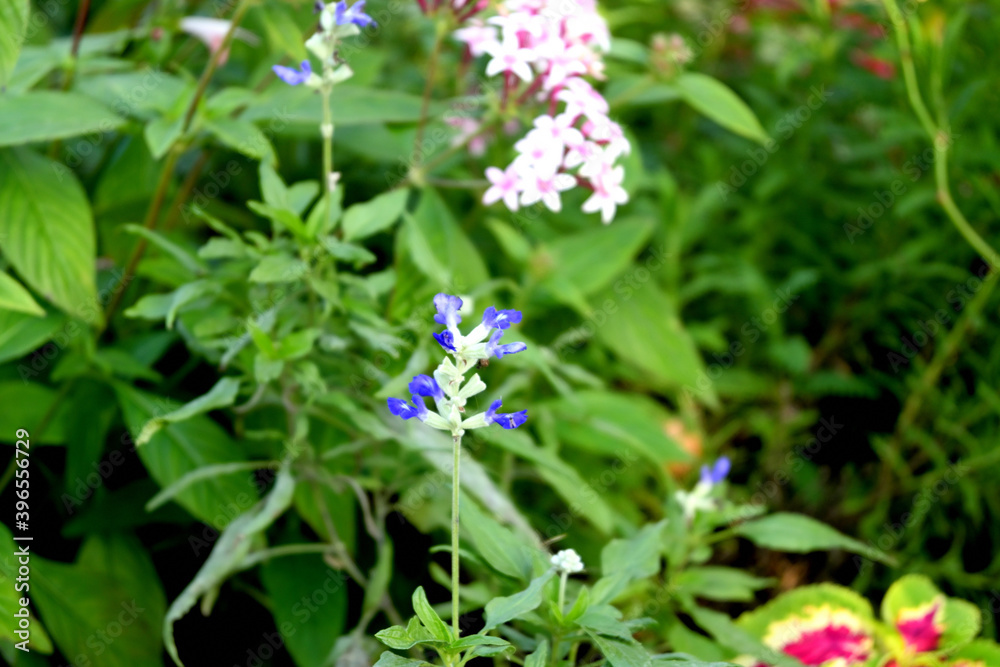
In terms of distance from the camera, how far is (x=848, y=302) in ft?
6.83

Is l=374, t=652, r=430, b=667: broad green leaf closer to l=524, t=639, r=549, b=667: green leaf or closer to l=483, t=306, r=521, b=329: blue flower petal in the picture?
l=524, t=639, r=549, b=667: green leaf

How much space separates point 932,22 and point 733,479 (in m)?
1.05

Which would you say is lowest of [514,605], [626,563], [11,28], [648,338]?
[648,338]

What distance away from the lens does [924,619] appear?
1.28 metres

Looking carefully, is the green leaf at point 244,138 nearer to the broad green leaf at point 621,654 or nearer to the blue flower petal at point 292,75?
the blue flower petal at point 292,75

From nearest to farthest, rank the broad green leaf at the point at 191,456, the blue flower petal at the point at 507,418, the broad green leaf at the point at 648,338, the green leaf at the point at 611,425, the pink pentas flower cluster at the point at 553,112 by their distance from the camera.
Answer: the blue flower petal at the point at 507,418 → the pink pentas flower cluster at the point at 553,112 → the broad green leaf at the point at 191,456 → the green leaf at the point at 611,425 → the broad green leaf at the point at 648,338

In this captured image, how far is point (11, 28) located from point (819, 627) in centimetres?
128

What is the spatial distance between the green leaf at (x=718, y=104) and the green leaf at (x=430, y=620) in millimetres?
1000

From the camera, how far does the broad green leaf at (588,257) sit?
146cm

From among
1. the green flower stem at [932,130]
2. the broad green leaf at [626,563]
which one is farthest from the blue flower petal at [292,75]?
the green flower stem at [932,130]

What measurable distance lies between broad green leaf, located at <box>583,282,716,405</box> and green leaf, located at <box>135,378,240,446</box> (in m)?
0.74

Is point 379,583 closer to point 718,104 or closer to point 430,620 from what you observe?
point 430,620

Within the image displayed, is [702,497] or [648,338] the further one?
[648,338]

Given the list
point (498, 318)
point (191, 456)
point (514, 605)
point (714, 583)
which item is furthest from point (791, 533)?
point (191, 456)
